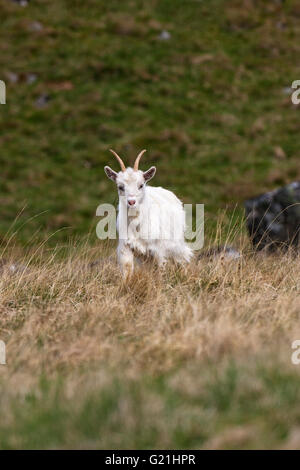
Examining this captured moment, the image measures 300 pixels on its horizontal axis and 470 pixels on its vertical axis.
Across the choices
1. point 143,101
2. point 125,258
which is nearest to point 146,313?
point 125,258

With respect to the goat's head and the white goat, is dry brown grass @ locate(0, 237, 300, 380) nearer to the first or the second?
the white goat

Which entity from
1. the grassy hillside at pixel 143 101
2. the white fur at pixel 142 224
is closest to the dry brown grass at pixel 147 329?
the white fur at pixel 142 224

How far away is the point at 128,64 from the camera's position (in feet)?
91.2

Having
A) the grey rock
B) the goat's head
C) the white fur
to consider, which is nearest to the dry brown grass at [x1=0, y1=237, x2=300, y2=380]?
the white fur

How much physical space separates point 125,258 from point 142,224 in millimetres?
463

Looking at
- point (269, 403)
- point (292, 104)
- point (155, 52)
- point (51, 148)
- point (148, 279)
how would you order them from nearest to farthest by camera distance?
point (269, 403) < point (148, 279) < point (51, 148) < point (292, 104) < point (155, 52)

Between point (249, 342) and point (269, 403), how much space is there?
100cm

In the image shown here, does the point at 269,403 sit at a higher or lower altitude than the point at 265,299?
lower

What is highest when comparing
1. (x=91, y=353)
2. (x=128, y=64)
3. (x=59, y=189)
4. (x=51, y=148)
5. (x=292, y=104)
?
(x=128, y=64)

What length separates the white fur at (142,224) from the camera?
8070 millimetres

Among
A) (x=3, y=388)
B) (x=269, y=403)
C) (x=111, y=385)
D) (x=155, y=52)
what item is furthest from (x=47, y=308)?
(x=155, y=52)

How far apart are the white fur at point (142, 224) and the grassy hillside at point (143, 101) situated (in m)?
10.1

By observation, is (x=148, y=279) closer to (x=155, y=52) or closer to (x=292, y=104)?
(x=292, y=104)

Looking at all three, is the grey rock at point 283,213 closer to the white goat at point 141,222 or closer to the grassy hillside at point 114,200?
the grassy hillside at point 114,200
